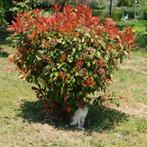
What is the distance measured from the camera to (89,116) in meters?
9.43

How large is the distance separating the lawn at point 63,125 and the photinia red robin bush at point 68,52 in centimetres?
55

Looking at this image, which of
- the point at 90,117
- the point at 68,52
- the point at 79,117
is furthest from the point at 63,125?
the point at 68,52

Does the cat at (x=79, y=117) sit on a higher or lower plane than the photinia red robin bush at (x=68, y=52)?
lower

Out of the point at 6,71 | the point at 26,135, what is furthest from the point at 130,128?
the point at 6,71

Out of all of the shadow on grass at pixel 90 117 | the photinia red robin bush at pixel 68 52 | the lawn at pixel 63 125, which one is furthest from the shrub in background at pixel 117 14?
the photinia red robin bush at pixel 68 52

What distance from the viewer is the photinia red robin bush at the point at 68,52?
830 cm

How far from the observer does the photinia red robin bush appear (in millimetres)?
8305

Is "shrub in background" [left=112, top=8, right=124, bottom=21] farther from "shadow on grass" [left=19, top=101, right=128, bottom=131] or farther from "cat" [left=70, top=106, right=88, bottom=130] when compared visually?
"cat" [left=70, top=106, right=88, bottom=130]

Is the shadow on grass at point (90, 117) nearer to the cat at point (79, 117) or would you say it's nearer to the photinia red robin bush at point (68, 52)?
the cat at point (79, 117)

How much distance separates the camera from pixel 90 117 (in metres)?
9.40

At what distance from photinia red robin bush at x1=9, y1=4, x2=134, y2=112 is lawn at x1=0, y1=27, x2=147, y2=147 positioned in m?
0.55

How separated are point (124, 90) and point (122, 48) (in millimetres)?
3787

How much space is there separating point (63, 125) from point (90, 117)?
72 cm

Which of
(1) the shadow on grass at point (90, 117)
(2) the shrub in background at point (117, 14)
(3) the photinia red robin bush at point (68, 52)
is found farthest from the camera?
→ (2) the shrub in background at point (117, 14)
